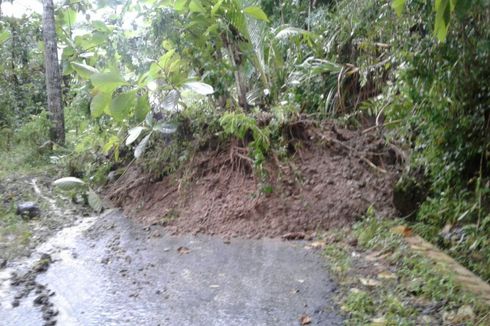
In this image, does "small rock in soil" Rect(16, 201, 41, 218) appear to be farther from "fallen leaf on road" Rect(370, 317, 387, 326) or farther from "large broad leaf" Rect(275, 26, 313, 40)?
"fallen leaf on road" Rect(370, 317, 387, 326)

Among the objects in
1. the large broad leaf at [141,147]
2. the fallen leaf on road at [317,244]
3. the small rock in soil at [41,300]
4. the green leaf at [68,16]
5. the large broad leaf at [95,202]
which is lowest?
the fallen leaf on road at [317,244]

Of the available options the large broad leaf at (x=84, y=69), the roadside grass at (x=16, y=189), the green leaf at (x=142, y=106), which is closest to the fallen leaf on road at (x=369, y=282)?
the roadside grass at (x=16, y=189)

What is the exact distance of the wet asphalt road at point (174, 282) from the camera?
3.45m

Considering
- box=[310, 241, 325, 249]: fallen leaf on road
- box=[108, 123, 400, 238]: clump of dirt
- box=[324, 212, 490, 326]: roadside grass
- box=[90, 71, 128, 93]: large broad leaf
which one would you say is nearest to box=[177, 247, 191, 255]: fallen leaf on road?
box=[108, 123, 400, 238]: clump of dirt

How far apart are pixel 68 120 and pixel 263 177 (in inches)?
276

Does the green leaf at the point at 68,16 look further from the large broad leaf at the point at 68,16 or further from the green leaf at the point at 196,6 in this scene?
the green leaf at the point at 196,6

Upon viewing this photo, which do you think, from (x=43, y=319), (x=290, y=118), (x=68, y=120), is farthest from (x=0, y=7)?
(x=43, y=319)

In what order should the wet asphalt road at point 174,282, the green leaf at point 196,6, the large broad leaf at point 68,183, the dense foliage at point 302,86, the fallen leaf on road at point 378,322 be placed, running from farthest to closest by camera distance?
the green leaf at point 196,6 → the large broad leaf at point 68,183 → the dense foliage at point 302,86 → the wet asphalt road at point 174,282 → the fallen leaf on road at point 378,322

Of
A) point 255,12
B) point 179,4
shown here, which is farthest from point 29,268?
point 255,12

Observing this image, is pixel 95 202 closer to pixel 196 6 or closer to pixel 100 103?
pixel 100 103

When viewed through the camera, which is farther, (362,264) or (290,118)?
(290,118)

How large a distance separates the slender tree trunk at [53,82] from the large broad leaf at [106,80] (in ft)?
12.7

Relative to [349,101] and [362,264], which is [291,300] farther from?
[349,101]

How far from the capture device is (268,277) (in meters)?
4.09
